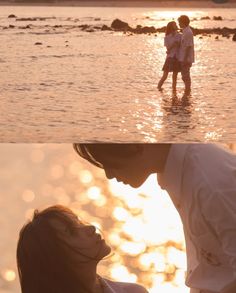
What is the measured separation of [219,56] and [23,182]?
3521 cm

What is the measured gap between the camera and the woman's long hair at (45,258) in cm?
252

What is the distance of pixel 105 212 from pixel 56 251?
3560 millimetres

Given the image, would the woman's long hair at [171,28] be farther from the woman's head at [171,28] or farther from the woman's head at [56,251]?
the woman's head at [56,251]

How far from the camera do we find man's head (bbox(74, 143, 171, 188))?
2.55m

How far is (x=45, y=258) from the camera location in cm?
252

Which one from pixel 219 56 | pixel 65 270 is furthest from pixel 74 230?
pixel 219 56

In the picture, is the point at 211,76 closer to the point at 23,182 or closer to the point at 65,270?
the point at 23,182

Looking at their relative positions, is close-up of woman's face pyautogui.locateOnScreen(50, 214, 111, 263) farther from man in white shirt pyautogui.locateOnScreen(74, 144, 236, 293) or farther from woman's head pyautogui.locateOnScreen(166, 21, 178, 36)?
woman's head pyautogui.locateOnScreen(166, 21, 178, 36)

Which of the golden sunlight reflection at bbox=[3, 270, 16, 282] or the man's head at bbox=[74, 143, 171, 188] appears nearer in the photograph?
the man's head at bbox=[74, 143, 171, 188]

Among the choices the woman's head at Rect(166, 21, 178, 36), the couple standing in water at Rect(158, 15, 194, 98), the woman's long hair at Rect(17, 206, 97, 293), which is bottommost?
the couple standing in water at Rect(158, 15, 194, 98)

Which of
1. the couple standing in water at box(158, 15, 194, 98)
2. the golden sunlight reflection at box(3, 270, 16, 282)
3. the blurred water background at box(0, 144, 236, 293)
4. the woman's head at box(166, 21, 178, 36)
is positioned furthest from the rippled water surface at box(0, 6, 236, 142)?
the golden sunlight reflection at box(3, 270, 16, 282)

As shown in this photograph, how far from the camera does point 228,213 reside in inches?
96.3

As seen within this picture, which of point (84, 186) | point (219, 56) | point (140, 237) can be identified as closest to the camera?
point (140, 237)

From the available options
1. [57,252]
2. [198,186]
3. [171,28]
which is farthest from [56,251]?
[171,28]
